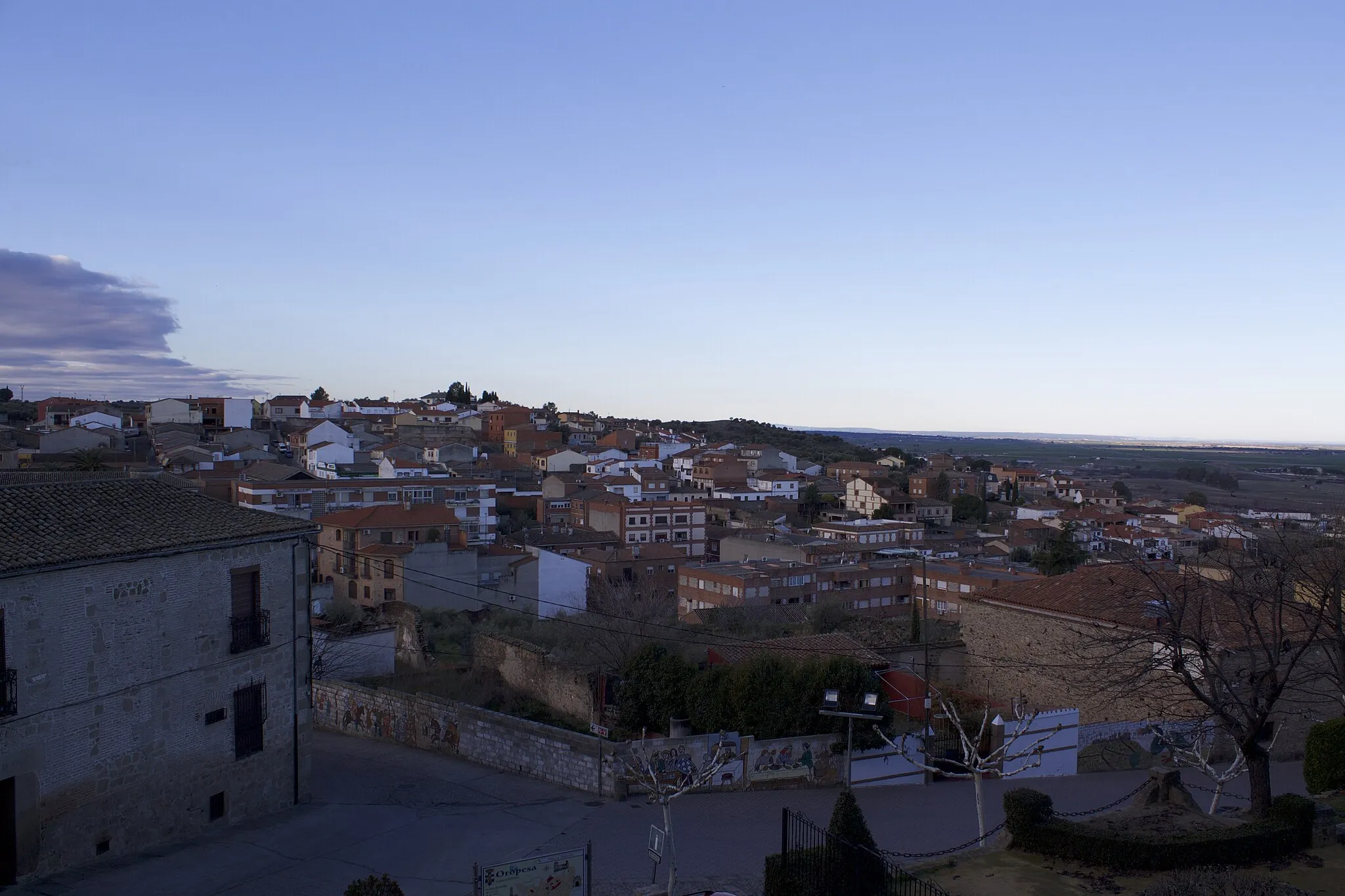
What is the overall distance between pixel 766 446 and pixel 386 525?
68.6 metres

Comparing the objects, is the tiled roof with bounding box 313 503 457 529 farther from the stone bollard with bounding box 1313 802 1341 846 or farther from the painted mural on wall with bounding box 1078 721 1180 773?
the stone bollard with bounding box 1313 802 1341 846

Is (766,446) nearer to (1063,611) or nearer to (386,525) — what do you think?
(386,525)

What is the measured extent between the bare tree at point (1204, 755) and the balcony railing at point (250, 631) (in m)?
15.0

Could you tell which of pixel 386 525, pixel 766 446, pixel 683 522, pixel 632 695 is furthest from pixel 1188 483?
pixel 632 695

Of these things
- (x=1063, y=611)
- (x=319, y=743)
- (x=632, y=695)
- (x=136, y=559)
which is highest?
(x=136, y=559)

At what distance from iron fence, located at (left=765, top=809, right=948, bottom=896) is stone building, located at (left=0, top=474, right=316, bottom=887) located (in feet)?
30.4

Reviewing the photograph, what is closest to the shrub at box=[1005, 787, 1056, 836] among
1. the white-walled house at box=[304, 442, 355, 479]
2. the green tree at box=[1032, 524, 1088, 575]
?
the green tree at box=[1032, 524, 1088, 575]

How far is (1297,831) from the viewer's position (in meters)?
12.4

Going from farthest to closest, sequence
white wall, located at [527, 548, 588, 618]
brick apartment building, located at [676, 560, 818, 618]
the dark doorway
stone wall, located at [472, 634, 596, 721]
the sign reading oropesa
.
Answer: brick apartment building, located at [676, 560, 818, 618] < white wall, located at [527, 548, 588, 618] < stone wall, located at [472, 634, 596, 721] < the dark doorway < the sign reading oropesa

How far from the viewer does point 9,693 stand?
39.2 feet

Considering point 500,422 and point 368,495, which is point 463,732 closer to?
point 368,495

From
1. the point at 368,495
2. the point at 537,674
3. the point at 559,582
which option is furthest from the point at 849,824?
the point at 368,495

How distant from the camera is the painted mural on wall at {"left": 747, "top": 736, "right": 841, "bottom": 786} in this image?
684 inches

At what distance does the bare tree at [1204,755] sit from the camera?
47.2 ft
